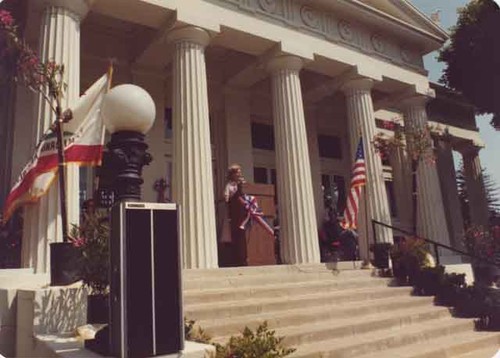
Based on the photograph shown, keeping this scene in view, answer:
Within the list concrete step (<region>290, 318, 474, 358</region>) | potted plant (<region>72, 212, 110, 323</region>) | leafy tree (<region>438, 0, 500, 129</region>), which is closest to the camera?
potted plant (<region>72, 212, 110, 323</region>)

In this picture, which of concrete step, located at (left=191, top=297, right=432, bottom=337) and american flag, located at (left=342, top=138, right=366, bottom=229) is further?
american flag, located at (left=342, top=138, right=366, bottom=229)

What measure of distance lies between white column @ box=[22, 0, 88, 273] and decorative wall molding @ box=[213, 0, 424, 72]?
355cm

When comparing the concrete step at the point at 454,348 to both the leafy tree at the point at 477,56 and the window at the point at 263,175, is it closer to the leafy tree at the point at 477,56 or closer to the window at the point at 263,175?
the window at the point at 263,175

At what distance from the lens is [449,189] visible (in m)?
20.2

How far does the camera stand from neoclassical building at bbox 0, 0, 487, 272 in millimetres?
8992

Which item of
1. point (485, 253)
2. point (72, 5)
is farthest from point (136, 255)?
point (485, 253)

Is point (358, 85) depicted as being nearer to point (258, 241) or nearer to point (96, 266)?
point (258, 241)

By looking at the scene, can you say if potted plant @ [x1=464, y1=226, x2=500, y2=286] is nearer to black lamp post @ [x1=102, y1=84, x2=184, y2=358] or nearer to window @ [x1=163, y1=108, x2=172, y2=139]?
window @ [x1=163, y1=108, x2=172, y2=139]

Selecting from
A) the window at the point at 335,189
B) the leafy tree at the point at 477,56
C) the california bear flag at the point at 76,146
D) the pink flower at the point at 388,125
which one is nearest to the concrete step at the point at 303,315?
the california bear flag at the point at 76,146

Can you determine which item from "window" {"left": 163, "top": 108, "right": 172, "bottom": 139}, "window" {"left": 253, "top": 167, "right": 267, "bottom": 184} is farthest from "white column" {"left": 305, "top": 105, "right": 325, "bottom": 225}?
"window" {"left": 163, "top": 108, "right": 172, "bottom": 139}

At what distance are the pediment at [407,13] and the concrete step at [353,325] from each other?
9.47 meters

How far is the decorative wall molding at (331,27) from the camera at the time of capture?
37.5ft

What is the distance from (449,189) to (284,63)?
40.5 feet

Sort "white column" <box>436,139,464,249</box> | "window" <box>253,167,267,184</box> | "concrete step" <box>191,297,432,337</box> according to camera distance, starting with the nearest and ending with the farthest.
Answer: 1. "concrete step" <box>191,297,432,337</box>
2. "window" <box>253,167,267,184</box>
3. "white column" <box>436,139,464,249</box>
